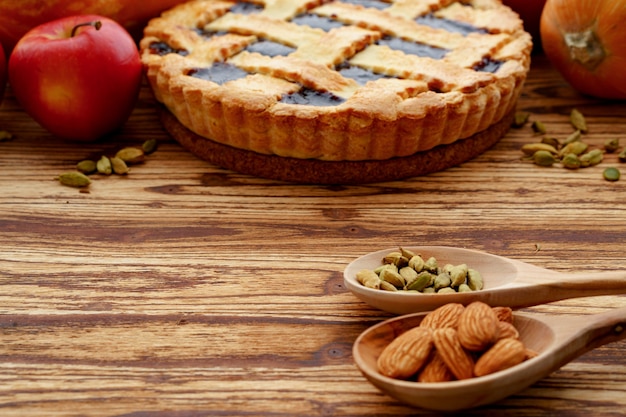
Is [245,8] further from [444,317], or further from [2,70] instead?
[444,317]

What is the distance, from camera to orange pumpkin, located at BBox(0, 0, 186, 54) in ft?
5.44

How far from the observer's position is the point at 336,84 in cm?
147

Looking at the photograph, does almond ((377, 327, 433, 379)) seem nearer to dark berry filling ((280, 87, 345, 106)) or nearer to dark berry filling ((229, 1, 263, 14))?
dark berry filling ((280, 87, 345, 106))

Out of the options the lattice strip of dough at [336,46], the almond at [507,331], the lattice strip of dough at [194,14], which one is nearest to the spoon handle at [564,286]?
the almond at [507,331]

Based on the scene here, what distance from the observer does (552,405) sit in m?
0.98

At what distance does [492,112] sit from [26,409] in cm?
98

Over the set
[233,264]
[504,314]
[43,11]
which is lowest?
[233,264]

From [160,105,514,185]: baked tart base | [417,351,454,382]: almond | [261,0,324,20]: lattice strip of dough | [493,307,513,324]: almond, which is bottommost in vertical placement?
[160,105,514,185]: baked tart base

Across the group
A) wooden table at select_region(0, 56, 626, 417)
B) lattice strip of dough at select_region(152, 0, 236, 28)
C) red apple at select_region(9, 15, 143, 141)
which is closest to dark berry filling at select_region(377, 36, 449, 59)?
wooden table at select_region(0, 56, 626, 417)

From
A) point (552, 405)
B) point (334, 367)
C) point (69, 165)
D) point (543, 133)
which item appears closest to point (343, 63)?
point (543, 133)

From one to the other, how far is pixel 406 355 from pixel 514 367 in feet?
0.41

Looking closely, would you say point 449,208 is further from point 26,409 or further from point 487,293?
point 26,409

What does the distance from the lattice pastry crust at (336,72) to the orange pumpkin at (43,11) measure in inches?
3.7

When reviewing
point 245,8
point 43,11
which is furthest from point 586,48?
point 43,11
